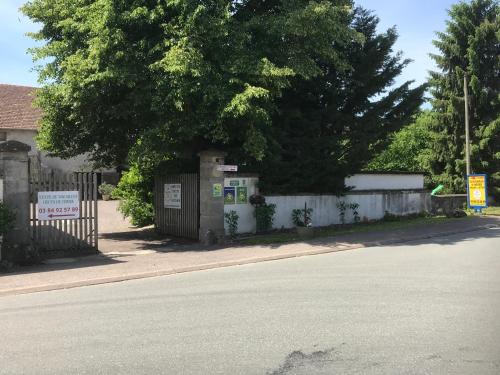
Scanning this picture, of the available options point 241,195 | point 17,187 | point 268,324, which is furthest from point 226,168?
point 268,324

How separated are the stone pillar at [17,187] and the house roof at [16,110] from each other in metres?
23.9

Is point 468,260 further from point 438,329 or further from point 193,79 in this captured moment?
point 193,79

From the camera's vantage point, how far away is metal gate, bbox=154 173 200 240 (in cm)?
1678

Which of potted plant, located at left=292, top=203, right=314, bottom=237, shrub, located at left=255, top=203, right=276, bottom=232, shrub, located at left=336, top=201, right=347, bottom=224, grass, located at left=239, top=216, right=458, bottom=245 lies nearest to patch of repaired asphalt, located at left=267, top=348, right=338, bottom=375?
grass, located at left=239, top=216, right=458, bottom=245

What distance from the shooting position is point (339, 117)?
1944cm

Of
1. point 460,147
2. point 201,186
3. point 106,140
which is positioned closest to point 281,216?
point 201,186

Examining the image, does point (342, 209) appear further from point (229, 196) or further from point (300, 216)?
point (229, 196)

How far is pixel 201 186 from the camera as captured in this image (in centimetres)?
1625

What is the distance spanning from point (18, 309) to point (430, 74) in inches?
1277

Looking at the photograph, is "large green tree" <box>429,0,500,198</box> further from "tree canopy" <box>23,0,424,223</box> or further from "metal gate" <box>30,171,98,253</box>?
"metal gate" <box>30,171,98,253</box>

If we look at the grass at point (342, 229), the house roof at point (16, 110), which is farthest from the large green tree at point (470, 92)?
the house roof at point (16, 110)

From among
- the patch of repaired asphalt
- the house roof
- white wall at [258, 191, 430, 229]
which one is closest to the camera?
the patch of repaired asphalt

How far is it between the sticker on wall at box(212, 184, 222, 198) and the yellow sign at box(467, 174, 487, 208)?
15417 millimetres

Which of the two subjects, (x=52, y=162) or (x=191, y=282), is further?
(x=52, y=162)
